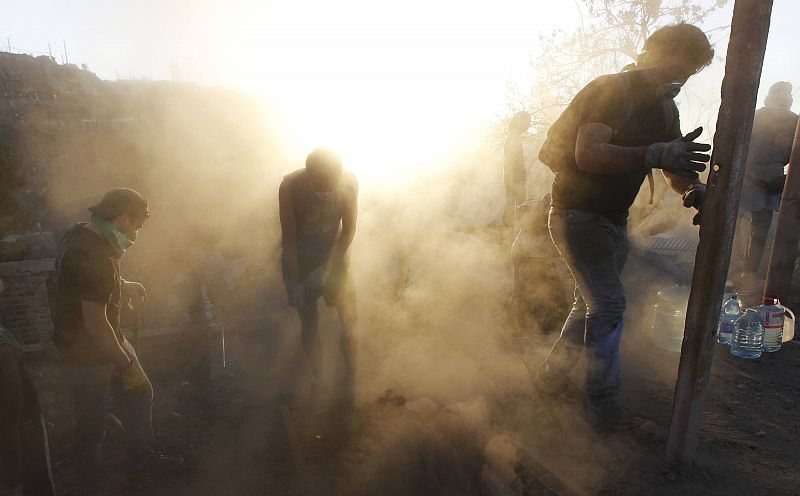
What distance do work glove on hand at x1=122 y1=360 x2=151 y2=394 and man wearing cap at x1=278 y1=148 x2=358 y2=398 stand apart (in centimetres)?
129

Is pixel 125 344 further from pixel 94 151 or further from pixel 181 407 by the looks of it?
pixel 94 151

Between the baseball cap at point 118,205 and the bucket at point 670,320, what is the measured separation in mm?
4482

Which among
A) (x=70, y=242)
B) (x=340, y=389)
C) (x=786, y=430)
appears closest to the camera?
(x=70, y=242)

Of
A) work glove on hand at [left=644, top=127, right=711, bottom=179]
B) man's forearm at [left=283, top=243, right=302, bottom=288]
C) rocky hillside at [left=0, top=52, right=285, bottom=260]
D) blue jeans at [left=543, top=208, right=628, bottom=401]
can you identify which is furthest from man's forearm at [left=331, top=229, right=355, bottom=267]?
rocky hillside at [left=0, top=52, right=285, bottom=260]

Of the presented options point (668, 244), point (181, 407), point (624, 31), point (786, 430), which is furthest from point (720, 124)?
point (624, 31)

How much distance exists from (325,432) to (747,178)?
6390mm

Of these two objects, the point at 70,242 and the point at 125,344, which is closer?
the point at 70,242

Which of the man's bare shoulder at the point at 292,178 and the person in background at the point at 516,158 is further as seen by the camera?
the person in background at the point at 516,158

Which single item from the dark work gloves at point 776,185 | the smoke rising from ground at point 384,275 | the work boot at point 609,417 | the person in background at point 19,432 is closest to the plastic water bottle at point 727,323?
the smoke rising from ground at point 384,275

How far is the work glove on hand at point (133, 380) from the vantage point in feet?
8.57

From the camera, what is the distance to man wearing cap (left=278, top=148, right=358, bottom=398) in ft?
11.7

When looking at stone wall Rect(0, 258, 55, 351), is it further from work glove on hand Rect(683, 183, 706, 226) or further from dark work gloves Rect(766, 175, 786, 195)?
dark work gloves Rect(766, 175, 786, 195)

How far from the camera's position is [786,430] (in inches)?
118

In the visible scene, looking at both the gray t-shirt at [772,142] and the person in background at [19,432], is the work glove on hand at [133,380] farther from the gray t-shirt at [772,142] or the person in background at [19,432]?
the gray t-shirt at [772,142]
